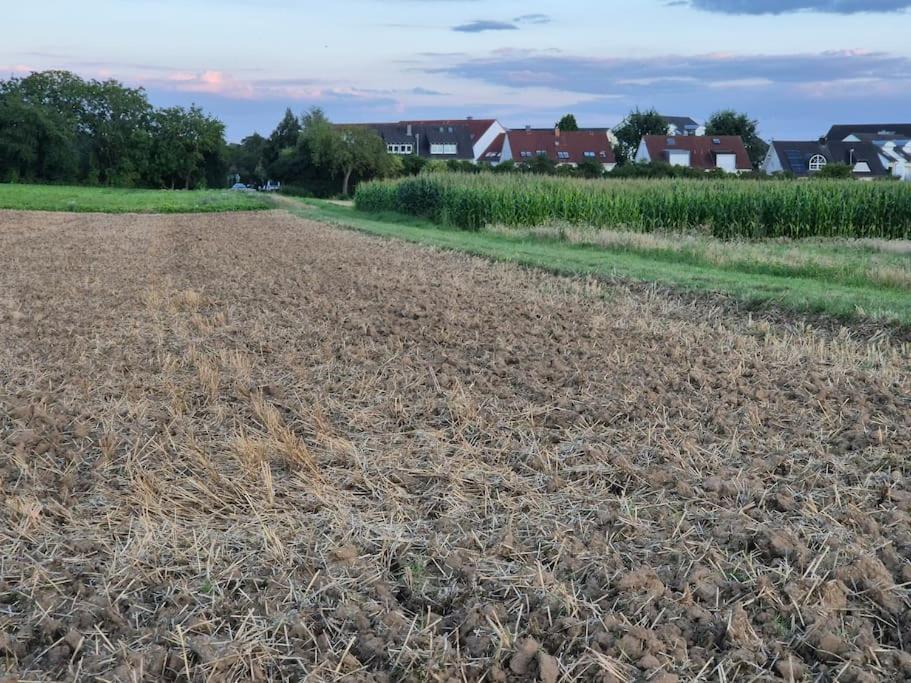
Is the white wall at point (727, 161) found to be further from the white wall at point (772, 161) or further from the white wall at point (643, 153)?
the white wall at point (643, 153)

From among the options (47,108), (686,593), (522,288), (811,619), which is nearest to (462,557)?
(686,593)

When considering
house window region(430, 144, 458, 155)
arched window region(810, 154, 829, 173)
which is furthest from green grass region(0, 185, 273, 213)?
house window region(430, 144, 458, 155)


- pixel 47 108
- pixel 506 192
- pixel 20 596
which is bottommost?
pixel 20 596

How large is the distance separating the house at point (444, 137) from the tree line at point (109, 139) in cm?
2766

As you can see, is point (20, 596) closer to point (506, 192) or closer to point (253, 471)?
point (253, 471)

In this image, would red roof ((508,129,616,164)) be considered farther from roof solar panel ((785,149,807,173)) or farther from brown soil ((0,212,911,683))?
brown soil ((0,212,911,683))

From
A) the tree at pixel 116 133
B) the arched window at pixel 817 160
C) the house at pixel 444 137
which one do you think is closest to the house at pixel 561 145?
the house at pixel 444 137

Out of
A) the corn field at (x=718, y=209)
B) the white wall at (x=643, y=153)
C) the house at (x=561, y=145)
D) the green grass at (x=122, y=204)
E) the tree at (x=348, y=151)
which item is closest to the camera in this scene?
the corn field at (x=718, y=209)

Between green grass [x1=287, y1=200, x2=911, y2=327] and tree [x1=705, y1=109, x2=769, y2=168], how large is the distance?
7211 centimetres

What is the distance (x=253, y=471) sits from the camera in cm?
561

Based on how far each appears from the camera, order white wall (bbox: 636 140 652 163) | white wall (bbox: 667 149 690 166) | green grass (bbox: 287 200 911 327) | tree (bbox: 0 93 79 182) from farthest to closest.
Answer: white wall (bbox: 636 140 652 163) → white wall (bbox: 667 149 690 166) → tree (bbox: 0 93 79 182) → green grass (bbox: 287 200 911 327)

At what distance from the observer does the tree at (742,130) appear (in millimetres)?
90875

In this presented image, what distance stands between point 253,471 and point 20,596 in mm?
1643

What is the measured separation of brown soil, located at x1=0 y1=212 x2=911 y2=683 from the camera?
373cm
